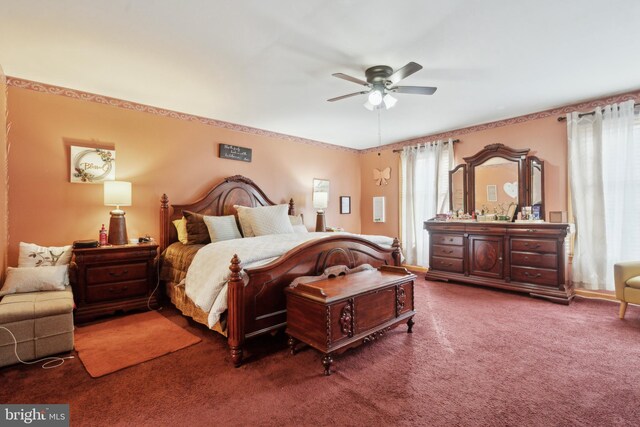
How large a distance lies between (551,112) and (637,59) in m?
1.39

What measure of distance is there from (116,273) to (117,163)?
134 centimetres

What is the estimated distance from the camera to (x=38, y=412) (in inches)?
67.8

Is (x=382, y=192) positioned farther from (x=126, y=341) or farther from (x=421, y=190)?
(x=126, y=341)

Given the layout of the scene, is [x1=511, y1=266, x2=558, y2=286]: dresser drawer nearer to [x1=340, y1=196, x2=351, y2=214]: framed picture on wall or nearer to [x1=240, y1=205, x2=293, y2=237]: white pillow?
[x1=240, y1=205, x2=293, y2=237]: white pillow

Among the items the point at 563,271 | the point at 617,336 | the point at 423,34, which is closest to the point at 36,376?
the point at 423,34

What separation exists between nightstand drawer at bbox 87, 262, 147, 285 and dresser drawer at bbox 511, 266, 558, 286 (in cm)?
465

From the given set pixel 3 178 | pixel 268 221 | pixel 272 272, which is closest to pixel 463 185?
pixel 268 221

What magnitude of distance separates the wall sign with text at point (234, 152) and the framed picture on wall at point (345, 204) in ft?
7.27

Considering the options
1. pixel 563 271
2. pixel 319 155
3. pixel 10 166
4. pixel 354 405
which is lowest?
pixel 354 405

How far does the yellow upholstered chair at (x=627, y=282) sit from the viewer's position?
2.96 metres

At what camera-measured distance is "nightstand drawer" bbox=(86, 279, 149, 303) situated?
3.17 meters

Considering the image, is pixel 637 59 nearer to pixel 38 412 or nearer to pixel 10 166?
pixel 38 412

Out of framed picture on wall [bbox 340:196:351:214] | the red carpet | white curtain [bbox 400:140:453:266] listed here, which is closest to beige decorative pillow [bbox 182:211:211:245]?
the red carpet

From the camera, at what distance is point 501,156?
4566 millimetres
